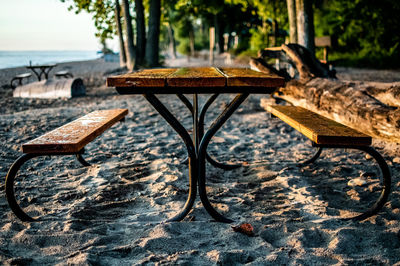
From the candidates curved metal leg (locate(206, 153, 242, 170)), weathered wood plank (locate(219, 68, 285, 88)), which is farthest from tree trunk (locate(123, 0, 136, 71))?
weathered wood plank (locate(219, 68, 285, 88))

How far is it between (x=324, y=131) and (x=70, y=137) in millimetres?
1884

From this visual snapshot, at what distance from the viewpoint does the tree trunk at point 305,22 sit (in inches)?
313

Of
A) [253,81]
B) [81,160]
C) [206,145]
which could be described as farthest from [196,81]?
[81,160]

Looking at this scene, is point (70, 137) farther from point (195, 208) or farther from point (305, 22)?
point (305, 22)

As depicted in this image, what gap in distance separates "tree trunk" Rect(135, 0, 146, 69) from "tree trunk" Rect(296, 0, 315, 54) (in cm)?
698

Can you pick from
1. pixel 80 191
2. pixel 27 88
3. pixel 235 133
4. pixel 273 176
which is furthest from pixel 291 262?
pixel 27 88

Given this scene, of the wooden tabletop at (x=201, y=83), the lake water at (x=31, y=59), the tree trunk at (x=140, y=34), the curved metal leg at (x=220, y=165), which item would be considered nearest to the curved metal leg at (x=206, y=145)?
A: the wooden tabletop at (x=201, y=83)

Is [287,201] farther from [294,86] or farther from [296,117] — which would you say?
[294,86]

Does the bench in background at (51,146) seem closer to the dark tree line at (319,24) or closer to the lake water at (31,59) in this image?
the dark tree line at (319,24)

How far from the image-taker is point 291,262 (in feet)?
6.00

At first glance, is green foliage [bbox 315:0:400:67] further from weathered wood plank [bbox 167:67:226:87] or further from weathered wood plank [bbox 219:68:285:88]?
weathered wood plank [bbox 167:67:226:87]

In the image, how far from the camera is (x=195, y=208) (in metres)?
2.55

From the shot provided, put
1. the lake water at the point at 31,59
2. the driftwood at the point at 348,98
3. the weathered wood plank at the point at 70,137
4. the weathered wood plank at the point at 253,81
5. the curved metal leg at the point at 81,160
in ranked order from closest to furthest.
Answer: the weathered wood plank at the point at 253,81, the weathered wood plank at the point at 70,137, the driftwood at the point at 348,98, the curved metal leg at the point at 81,160, the lake water at the point at 31,59

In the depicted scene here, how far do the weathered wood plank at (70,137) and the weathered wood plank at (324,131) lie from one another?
65.7 inches
